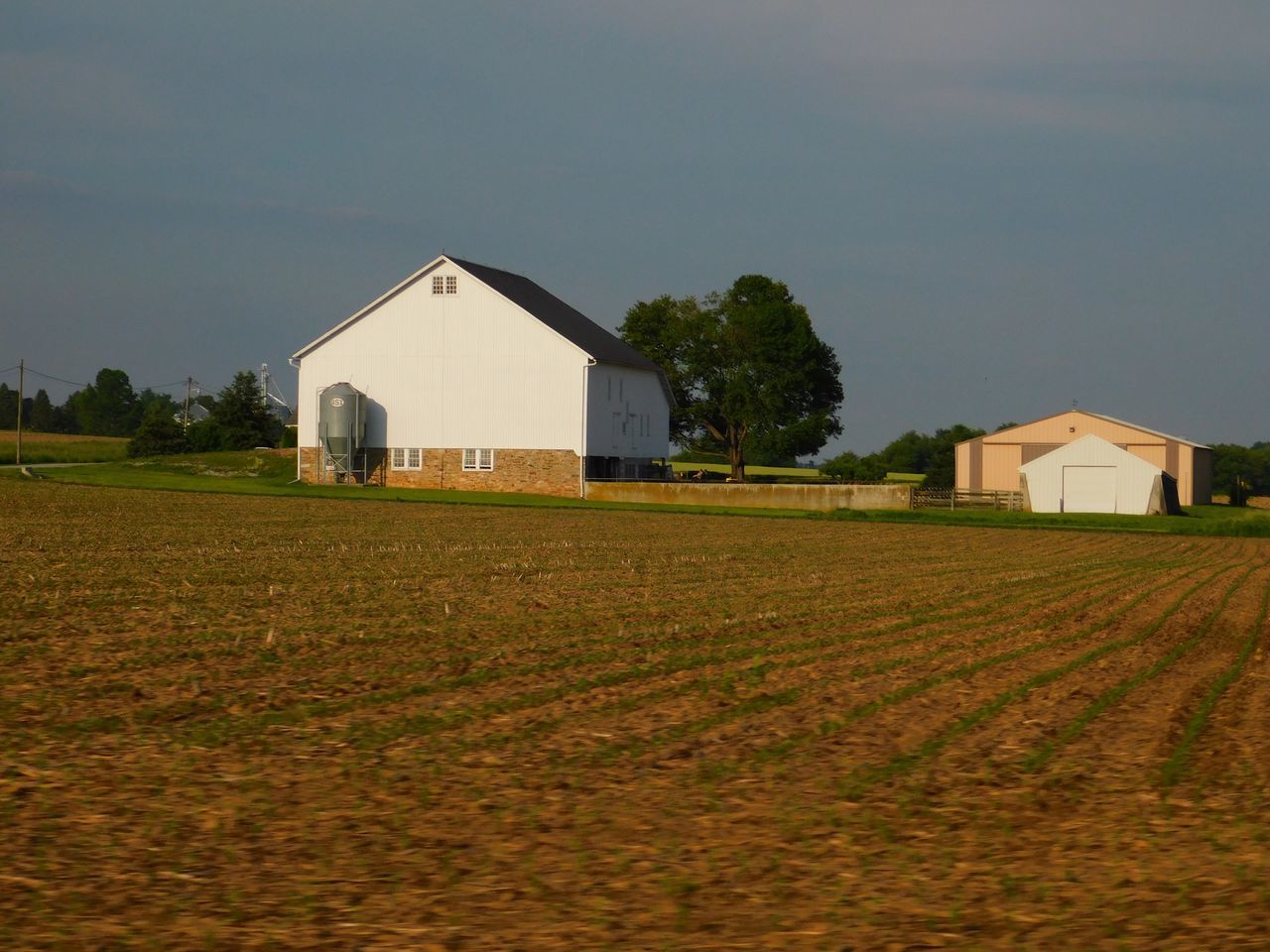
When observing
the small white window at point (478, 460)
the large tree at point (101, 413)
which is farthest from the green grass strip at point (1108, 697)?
the large tree at point (101, 413)

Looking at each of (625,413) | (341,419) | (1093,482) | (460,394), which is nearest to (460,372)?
(460,394)

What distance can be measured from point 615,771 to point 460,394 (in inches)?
2203

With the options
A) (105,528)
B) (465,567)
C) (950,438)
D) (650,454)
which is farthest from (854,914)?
(950,438)

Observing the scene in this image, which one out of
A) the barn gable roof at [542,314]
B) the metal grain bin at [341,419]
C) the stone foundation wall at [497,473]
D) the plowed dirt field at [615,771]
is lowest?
the plowed dirt field at [615,771]

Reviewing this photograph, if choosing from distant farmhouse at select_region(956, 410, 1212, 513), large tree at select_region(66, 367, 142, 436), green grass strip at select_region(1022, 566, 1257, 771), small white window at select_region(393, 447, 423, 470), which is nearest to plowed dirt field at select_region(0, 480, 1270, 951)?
green grass strip at select_region(1022, 566, 1257, 771)

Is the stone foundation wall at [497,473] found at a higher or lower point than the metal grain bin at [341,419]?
lower

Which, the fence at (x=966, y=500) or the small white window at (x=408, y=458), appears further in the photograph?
the small white window at (x=408, y=458)

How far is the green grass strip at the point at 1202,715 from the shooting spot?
9947mm

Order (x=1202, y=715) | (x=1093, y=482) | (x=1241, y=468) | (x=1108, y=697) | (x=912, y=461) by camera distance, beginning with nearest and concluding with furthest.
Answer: (x=1202, y=715) → (x=1108, y=697) → (x=1093, y=482) → (x=1241, y=468) → (x=912, y=461)

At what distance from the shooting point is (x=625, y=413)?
226 feet

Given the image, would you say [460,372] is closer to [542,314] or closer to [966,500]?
[542,314]

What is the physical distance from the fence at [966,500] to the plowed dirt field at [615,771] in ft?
134

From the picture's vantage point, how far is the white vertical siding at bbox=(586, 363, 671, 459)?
212 feet

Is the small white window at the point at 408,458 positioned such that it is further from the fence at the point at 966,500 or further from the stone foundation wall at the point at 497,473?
the fence at the point at 966,500
